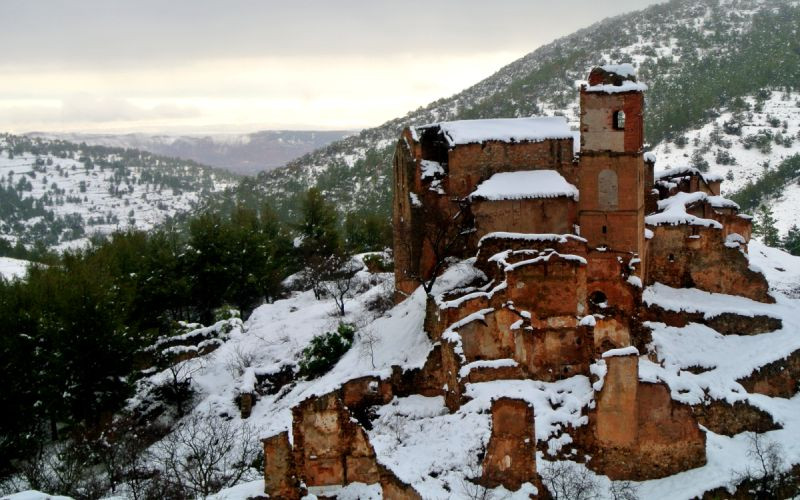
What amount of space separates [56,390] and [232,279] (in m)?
16.3

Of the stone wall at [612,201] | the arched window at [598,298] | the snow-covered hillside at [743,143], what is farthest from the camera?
the snow-covered hillside at [743,143]

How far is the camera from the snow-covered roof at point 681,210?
35125 mm

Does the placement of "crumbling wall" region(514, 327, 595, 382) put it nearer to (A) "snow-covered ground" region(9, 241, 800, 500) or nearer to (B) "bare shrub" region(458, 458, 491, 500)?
(A) "snow-covered ground" region(9, 241, 800, 500)

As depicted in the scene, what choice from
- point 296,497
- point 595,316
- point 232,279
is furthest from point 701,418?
point 232,279

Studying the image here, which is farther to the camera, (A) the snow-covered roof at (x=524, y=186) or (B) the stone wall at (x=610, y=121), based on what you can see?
(A) the snow-covered roof at (x=524, y=186)

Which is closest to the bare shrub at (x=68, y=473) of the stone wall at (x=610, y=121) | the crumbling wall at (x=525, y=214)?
the crumbling wall at (x=525, y=214)

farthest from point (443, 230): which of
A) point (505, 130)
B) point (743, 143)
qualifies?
point (743, 143)

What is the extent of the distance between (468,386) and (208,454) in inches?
372

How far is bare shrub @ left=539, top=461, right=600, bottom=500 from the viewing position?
68.5ft

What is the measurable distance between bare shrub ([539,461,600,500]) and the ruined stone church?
26.5 inches

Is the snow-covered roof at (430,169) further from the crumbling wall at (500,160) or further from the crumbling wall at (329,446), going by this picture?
the crumbling wall at (329,446)

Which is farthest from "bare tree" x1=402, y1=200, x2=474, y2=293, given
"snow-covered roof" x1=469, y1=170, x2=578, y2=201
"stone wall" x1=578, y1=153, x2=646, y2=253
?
"stone wall" x1=578, y1=153, x2=646, y2=253

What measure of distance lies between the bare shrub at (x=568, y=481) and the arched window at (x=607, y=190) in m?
13.9

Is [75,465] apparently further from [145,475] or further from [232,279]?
[232,279]
